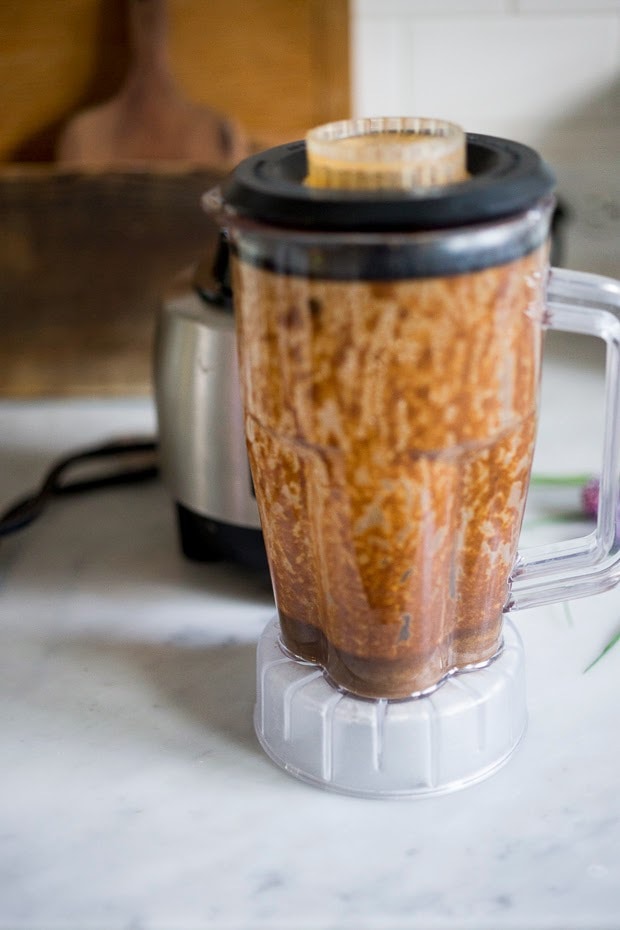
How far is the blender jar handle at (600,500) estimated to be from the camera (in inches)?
19.1

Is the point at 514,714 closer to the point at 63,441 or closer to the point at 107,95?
the point at 63,441

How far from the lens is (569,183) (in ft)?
3.43

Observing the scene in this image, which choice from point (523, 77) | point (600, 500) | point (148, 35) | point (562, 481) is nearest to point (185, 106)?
point (148, 35)

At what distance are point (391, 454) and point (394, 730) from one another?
14 centimetres

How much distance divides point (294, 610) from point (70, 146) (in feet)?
1.91

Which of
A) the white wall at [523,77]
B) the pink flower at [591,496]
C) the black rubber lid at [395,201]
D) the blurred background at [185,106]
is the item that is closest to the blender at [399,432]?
the black rubber lid at [395,201]

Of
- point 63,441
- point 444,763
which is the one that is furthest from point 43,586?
point 444,763

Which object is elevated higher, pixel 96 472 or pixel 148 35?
pixel 148 35

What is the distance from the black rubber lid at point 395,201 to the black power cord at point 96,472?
0.39 metres

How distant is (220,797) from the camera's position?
54cm

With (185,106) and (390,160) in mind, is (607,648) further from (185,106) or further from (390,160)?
(185,106)

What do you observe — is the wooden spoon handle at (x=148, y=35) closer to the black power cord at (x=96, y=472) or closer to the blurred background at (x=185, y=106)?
the blurred background at (x=185, y=106)

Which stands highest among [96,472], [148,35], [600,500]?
[148,35]

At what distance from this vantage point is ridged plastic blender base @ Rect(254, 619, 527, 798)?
519mm
